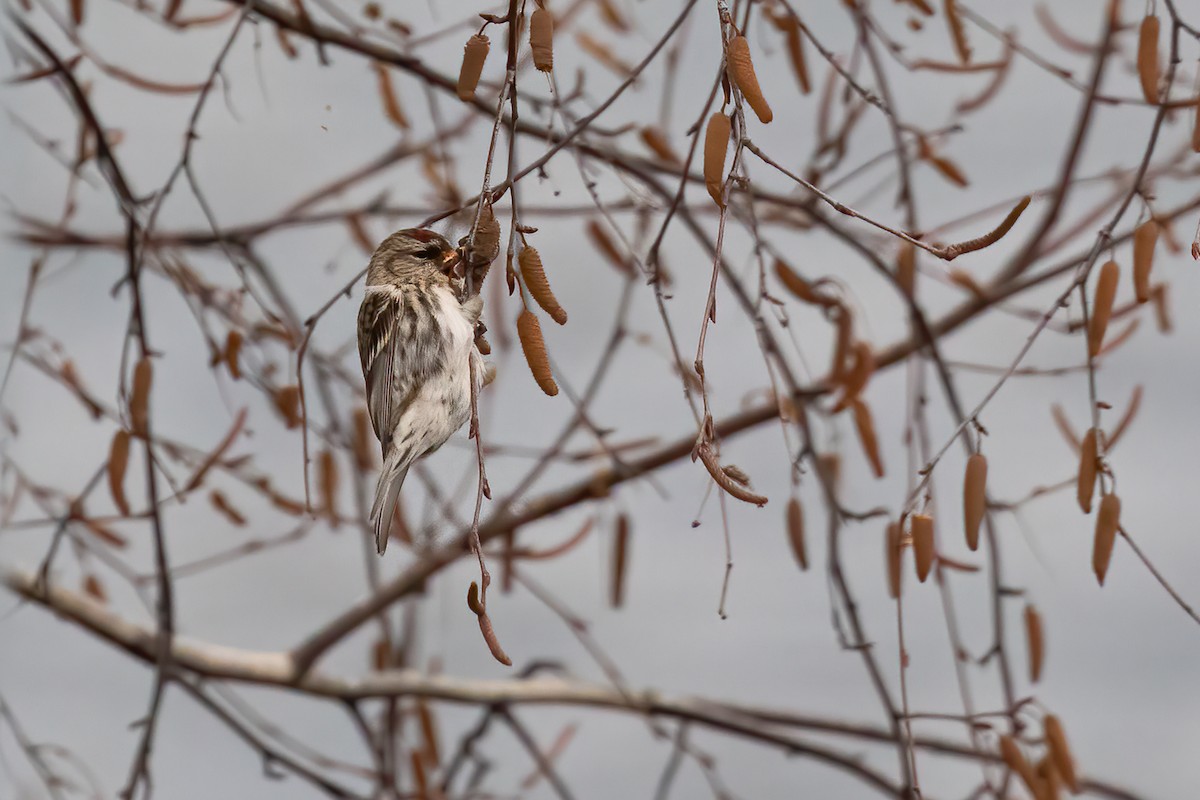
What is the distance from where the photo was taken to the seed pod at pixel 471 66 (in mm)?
369

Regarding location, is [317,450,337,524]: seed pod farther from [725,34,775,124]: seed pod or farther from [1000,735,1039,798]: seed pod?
[725,34,775,124]: seed pod

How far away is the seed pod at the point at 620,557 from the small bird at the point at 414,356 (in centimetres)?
56

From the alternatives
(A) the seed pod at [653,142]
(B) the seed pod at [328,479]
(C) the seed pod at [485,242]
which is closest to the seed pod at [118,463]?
(B) the seed pod at [328,479]

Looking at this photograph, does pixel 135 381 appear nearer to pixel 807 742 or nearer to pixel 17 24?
pixel 17 24

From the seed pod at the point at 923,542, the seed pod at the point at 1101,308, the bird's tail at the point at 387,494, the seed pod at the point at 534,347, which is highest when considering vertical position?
the seed pod at the point at 1101,308

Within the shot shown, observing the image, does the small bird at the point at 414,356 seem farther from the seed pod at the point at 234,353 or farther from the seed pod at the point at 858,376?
the seed pod at the point at 858,376

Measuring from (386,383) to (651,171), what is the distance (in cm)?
61

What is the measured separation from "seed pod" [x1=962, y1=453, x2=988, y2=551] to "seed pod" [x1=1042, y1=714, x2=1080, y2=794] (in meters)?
0.30

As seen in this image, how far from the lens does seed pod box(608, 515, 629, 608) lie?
3.03ft

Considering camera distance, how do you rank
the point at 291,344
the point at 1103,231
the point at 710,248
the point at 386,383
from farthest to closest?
the point at 710,248, the point at 291,344, the point at 1103,231, the point at 386,383

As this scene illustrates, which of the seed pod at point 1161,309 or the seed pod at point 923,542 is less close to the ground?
the seed pod at point 1161,309

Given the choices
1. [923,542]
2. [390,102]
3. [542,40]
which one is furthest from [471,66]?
[390,102]

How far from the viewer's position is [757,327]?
25.0 inches

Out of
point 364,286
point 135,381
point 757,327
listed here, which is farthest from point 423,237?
point 135,381
